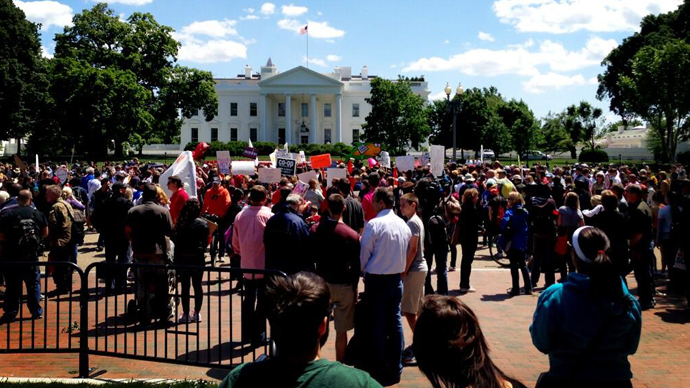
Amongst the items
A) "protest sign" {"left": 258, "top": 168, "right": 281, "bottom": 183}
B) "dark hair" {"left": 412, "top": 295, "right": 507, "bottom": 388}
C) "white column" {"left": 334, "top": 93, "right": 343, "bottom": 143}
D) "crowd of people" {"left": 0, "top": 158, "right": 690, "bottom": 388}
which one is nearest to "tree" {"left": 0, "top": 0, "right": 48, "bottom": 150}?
"crowd of people" {"left": 0, "top": 158, "right": 690, "bottom": 388}

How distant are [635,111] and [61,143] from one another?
51.2 meters

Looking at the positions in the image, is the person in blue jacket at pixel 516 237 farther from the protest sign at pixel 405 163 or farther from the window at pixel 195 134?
the window at pixel 195 134

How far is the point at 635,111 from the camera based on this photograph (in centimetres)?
4638

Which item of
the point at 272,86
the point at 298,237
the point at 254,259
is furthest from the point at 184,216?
the point at 272,86

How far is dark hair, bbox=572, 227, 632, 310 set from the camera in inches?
141

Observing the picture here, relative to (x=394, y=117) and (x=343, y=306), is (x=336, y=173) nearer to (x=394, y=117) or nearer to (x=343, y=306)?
(x=343, y=306)

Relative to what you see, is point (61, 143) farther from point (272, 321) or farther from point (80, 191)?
point (272, 321)

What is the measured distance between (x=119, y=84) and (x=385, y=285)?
5355 cm

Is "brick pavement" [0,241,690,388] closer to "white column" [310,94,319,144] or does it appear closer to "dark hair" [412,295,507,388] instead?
"dark hair" [412,295,507,388]

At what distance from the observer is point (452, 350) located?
2539 mm

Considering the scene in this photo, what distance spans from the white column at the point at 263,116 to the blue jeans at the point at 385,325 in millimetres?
89442

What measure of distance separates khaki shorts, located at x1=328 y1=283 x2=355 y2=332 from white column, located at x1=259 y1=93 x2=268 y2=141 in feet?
293

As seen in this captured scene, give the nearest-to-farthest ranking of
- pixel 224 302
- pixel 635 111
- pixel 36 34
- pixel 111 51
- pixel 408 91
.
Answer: pixel 224 302
pixel 635 111
pixel 36 34
pixel 111 51
pixel 408 91

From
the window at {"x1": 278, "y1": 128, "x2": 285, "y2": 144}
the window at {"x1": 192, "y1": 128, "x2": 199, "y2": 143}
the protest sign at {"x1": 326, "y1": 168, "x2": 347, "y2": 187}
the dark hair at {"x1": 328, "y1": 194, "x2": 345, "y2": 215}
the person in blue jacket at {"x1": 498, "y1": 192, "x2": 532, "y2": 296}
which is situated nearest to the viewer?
the dark hair at {"x1": 328, "y1": 194, "x2": 345, "y2": 215}
